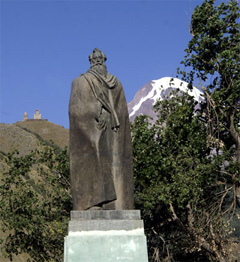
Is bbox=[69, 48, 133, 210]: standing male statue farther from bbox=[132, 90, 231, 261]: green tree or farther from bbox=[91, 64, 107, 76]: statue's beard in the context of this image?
bbox=[132, 90, 231, 261]: green tree

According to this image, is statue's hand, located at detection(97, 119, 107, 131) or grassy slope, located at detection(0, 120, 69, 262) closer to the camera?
statue's hand, located at detection(97, 119, 107, 131)

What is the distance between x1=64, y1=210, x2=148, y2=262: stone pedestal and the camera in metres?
8.15

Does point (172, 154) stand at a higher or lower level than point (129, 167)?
higher

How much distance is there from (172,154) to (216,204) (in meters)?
3.34

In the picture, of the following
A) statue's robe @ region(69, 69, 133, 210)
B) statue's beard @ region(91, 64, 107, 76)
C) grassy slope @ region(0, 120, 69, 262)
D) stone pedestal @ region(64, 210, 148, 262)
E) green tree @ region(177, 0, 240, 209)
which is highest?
grassy slope @ region(0, 120, 69, 262)

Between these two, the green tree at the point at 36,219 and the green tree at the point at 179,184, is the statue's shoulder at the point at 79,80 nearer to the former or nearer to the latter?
the green tree at the point at 179,184

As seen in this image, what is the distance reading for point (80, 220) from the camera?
8.41 m

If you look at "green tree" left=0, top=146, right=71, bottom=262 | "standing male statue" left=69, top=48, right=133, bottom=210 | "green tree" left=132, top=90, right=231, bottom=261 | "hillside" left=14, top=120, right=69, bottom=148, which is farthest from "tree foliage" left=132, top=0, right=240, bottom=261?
"hillside" left=14, top=120, right=69, bottom=148

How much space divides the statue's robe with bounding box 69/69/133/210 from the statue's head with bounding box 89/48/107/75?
0.14m

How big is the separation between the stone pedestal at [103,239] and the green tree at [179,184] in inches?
484

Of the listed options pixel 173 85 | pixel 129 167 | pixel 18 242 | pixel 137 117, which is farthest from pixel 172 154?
pixel 129 167

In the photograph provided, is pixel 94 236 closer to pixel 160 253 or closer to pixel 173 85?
pixel 160 253

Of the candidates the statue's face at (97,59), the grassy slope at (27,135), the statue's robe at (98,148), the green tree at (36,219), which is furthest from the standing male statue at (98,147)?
the grassy slope at (27,135)

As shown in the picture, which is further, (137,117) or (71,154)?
(137,117)
